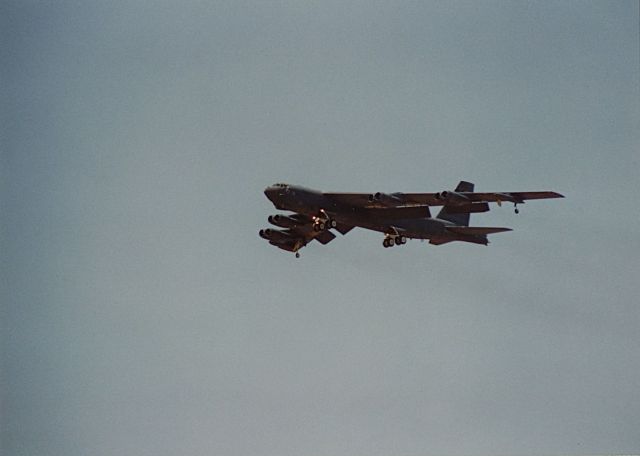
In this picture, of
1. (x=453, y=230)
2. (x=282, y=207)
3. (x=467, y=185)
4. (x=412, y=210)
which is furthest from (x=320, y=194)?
(x=467, y=185)

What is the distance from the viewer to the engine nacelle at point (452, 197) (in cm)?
3397

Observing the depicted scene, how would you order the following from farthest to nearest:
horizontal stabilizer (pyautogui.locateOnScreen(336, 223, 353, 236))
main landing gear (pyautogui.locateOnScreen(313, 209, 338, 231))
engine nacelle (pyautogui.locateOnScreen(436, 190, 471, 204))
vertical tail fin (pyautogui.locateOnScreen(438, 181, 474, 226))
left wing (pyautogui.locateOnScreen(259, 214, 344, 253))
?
vertical tail fin (pyautogui.locateOnScreen(438, 181, 474, 226)), horizontal stabilizer (pyautogui.locateOnScreen(336, 223, 353, 236)), left wing (pyautogui.locateOnScreen(259, 214, 344, 253)), main landing gear (pyautogui.locateOnScreen(313, 209, 338, 231)), engine nacelle (pyautogui.locateOnScreen(436, 190, 471, 204))

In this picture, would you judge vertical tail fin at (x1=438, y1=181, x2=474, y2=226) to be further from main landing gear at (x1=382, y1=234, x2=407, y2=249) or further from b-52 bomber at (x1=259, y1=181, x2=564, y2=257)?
main landing gear at (x1=382, y1=234, x2=407, y2=249)

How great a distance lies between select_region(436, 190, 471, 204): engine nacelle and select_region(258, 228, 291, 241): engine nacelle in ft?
26.3

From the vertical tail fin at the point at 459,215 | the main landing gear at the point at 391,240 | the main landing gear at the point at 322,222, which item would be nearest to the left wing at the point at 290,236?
the main landing gear at the point at 322,222

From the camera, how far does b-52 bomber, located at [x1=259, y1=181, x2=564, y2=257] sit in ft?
113

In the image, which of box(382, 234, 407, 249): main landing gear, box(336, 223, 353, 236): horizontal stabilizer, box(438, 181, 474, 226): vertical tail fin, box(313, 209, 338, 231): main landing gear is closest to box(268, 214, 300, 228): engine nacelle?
box(313, 209, 338, 231): main landing gear

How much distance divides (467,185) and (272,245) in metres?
10.5

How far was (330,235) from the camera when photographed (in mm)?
41031

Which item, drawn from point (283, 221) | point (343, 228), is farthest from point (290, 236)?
point (343, 228)

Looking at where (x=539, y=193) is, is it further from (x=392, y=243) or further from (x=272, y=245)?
(x=272, y=245)

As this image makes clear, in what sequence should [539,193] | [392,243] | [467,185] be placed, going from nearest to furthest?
[539,193] < [392,243] < [467,185]

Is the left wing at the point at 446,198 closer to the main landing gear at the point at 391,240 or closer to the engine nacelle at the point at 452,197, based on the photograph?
the engine nacelle at the point at 452,197

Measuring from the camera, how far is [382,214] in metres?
36.7
